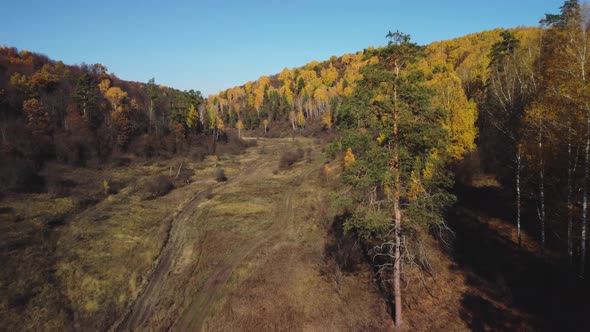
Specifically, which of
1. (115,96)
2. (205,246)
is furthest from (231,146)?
(205,246)

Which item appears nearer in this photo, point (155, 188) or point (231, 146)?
point (155, 188)

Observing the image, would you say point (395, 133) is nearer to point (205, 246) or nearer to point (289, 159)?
point (205, 246)

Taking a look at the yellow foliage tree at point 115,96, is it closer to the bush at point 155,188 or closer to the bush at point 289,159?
the bush at point 155,188

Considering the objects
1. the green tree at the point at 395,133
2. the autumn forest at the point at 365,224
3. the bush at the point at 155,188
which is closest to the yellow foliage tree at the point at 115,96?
the autumn forest at the point at 365,224

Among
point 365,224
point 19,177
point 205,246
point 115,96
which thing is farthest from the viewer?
point 115,96

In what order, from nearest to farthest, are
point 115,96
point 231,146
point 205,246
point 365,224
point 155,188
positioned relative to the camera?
point 365,224, point 205,246, point 155,188, point 115,96, point 231,146

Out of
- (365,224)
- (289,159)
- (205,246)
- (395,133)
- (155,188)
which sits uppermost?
(395,133)

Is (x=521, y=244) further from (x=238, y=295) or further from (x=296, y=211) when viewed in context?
(x=296, y=211)
